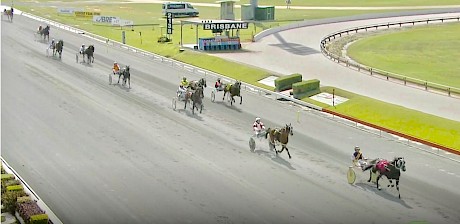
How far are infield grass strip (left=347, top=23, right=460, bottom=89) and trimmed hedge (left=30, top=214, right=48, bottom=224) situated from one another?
110 feet

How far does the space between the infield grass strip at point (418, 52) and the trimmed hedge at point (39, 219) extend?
33.6 m

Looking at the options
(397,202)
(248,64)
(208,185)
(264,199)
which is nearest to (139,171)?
(208,185)

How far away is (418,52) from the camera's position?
64750 millimetres

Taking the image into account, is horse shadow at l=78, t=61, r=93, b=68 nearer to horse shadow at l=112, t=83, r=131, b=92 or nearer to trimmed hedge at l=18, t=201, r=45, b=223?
horse shadow at l=112, t=83, r=131, b=92

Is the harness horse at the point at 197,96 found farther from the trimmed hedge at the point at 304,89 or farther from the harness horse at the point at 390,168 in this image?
the harness horse at the point at 390,168

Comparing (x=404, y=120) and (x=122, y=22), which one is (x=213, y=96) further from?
(x=122, y=22)

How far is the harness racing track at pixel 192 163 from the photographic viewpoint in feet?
→ 84.9

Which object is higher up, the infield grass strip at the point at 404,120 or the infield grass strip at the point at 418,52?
the infield grass strip at the point at 418,52

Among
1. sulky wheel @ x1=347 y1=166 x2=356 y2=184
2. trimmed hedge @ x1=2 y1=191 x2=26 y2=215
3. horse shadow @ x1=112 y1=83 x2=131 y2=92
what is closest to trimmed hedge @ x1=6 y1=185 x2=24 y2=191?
trimmed hedge @ x1=2 y1=191 x2=26 y2=215

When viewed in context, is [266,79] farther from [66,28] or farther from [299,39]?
[66,28]

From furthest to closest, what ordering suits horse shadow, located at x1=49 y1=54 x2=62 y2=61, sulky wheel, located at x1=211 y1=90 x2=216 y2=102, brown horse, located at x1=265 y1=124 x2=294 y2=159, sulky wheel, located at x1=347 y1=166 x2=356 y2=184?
horse shadow, located at x1=49 y1=54 x2=62 y2=61
sulky wheel, located at x1=211 y1=90 x2=216 y2=102
brown horse, located at x1=265 y1=124 x2=294 y2=159
sulky wheel, located at x1=347 y1=166 x2=356 y2=184

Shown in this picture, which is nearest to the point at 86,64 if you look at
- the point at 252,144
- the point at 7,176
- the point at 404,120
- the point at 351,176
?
the point at 252,144

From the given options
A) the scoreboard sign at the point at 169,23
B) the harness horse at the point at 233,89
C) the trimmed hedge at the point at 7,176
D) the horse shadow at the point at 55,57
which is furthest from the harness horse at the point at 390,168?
the scoreboard sign at the point at 169,23

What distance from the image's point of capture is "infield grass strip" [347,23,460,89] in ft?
178
